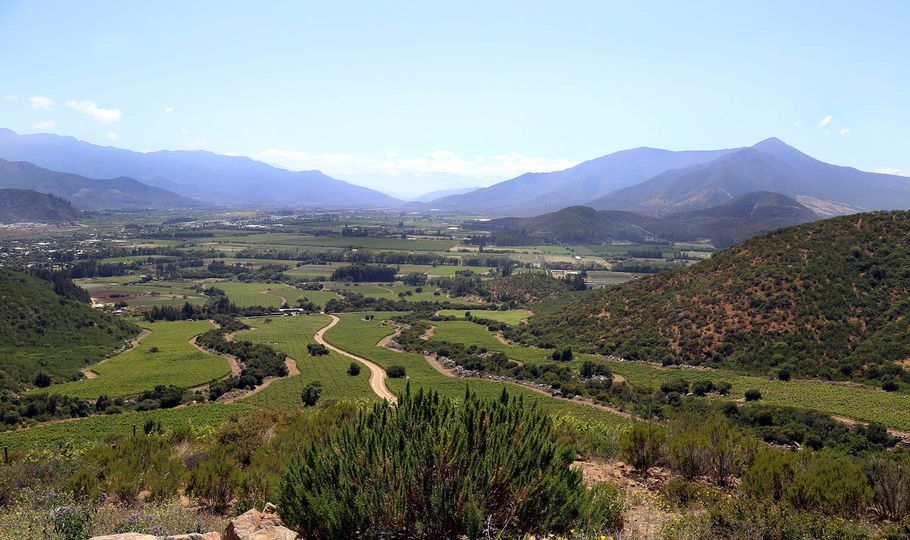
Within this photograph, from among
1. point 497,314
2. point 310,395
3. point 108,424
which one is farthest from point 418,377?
point 497,314

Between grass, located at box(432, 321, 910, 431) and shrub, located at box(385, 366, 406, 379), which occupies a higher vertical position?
grass, located at box(432, 321, 910, 431)

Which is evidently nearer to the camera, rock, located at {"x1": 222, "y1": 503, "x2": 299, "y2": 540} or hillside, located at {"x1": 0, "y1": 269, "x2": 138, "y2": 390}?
rock, located at {"x1": 222, "y1": 503, "x2": 299, "y2": 540}

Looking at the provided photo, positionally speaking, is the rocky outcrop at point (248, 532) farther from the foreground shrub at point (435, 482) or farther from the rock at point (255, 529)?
the foreground shrub at point (435, 482)

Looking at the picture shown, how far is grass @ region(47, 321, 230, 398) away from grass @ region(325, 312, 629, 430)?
18498mm

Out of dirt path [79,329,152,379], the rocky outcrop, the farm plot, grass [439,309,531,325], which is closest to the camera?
the rocky outcrop

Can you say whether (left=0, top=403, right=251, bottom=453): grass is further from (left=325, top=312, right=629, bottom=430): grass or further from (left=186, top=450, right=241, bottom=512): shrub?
(left=186, top=450, right=241, bottom=512): shrub

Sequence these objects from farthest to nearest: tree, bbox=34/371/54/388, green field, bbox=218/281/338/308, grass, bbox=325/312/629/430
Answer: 1. green field, bbox=218/281/338/308
2. tree, bbox=34/371/54/388
3. grass, bbox=325/312/629/430

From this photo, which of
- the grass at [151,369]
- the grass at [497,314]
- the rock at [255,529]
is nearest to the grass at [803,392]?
the grass at [497,314]

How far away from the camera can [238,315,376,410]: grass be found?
49.5 meters

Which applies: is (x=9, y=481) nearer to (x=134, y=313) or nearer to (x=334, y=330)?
(x=334, y=330)

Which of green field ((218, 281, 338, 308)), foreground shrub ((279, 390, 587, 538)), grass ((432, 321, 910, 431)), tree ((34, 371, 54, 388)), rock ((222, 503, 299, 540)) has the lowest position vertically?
green field ((218, 281, 338, 308))

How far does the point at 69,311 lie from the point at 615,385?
76.0 metres

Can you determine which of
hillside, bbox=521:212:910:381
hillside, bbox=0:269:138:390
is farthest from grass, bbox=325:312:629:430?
hillside, bbox=0:269:138:390

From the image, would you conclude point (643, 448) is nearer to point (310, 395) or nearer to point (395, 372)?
point (310, 395)
